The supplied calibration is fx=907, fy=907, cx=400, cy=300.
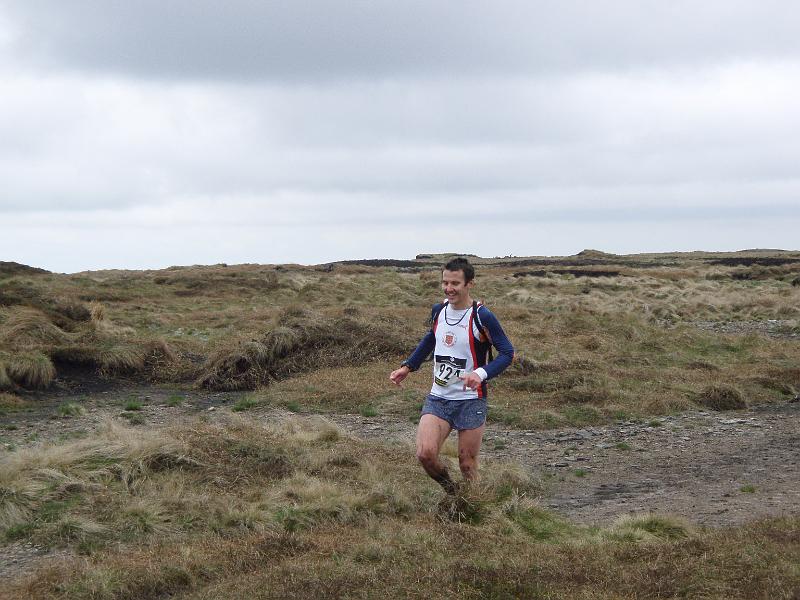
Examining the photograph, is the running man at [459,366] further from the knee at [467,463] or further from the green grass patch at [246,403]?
the green grass patch at [246,403]

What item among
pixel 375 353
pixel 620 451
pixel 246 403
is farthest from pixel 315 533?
pixel 375 353

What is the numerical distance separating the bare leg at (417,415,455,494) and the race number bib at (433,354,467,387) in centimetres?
29

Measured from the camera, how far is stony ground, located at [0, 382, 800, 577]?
795 centimetres

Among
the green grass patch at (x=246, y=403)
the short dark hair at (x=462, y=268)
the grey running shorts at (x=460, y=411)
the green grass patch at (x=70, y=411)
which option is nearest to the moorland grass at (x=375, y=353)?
the green grass patch at (x=246, y=403)

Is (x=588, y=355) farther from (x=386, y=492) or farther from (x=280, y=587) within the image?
(x=280, y=587)

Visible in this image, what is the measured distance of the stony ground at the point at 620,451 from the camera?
313 inches

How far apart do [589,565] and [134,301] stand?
91.7 feet

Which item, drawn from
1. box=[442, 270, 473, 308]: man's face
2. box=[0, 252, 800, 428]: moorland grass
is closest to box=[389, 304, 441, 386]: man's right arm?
box=[442, 270, 473, 308]: man's face

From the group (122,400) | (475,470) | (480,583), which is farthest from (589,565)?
(122,400)

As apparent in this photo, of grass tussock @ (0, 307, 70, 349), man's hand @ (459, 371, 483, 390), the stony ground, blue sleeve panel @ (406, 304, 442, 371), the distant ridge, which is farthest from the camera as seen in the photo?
the distant ridge

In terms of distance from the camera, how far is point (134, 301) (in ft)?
103

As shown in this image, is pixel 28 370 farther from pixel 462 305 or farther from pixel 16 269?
pixel 16 269

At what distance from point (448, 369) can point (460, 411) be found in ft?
1.06

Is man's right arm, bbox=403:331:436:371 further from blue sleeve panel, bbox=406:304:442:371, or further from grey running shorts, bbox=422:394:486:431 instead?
grey running shorts, bbox=422:394:486:431
